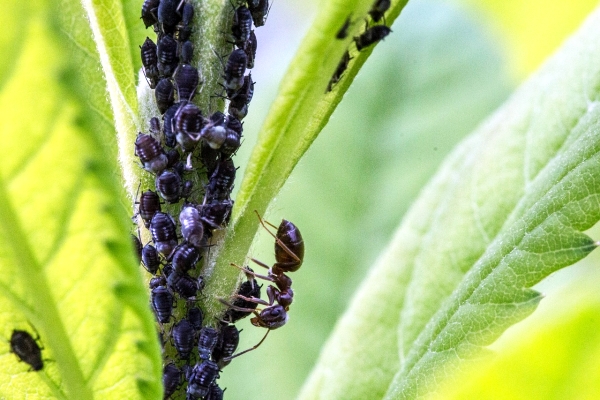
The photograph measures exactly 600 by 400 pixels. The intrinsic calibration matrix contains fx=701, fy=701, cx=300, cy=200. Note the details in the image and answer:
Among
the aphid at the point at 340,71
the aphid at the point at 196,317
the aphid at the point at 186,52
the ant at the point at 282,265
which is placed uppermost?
the aphid at the point at 340,71

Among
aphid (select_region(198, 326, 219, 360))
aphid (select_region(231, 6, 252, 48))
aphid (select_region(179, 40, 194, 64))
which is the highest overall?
aphid (select_region(231, 6, 252, 48))

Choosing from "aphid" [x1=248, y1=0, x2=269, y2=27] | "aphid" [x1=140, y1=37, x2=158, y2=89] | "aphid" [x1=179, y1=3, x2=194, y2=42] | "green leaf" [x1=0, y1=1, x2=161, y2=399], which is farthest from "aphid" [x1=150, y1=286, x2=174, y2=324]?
"aphid" [x1=248, y1=0, x2=269, y2=27]

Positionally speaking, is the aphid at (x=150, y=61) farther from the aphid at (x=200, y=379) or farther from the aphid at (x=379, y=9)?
the aphid at (x=200, y=379)

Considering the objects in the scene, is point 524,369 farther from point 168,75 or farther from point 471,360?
point 168,75

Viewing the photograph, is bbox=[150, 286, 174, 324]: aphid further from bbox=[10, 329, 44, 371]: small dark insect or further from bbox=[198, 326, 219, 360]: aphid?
bbox=[10, 329, 44, 371]: small dark insect

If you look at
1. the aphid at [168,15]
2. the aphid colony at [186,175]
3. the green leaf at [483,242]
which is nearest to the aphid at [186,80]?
the aphid colony at [186,175]

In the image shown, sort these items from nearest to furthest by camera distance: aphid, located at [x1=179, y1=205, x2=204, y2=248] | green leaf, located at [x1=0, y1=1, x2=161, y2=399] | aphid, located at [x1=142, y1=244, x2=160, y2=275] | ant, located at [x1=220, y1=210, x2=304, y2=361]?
1. green leaf, located at [x1=0, y1=1, x2=161, y2=399]
2. aphid, located at [x1=179, y1=205, x2=204, y2=248]
3. aphid, located at [x1=142, y1=244, x2=160, y2=275]
4. ant, located at [x1=220, y1=210, x2=304, y2=361]

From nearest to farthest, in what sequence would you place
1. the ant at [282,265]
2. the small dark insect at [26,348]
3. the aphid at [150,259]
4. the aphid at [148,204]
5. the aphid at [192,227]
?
the small dark insect at [26,348]
the aphid at [192,227]
the aphid at [148,204]
the aphid at [150,259]
the ant at [282,265]
